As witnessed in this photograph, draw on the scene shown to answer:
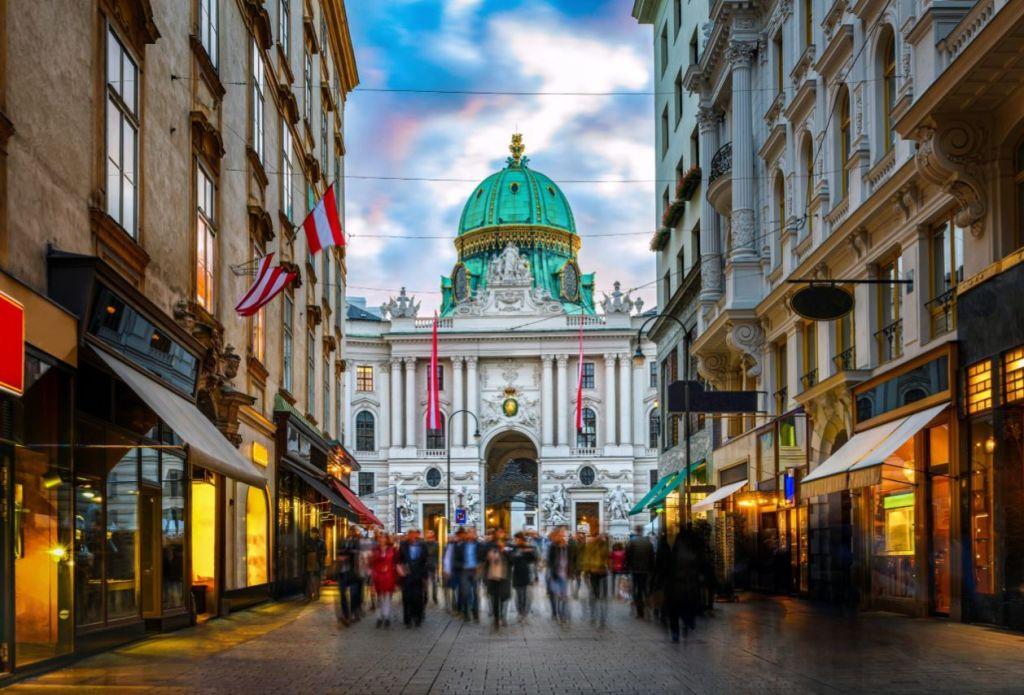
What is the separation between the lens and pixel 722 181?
3659 cm

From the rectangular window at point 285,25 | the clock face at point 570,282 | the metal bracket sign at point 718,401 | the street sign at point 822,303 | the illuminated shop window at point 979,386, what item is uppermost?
the clock face at point 570,282

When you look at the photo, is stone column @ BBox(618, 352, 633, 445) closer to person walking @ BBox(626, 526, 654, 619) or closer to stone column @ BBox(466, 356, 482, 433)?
stone column @ BBox(466, 356, 482, 433)

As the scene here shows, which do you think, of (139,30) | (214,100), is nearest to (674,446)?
(214,100)

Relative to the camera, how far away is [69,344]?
13891 millimetres

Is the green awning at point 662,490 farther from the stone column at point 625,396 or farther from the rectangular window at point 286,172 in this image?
the stone column at point 625,396

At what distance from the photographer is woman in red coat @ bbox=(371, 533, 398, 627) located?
78.8 feet

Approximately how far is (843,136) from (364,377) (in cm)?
7559

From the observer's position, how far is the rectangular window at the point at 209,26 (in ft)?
74.2

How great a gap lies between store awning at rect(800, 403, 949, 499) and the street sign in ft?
6.79

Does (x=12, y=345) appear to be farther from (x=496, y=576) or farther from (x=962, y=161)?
(x=496, y=576)

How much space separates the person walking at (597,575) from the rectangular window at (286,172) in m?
11.3

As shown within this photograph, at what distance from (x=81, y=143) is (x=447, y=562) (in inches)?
549

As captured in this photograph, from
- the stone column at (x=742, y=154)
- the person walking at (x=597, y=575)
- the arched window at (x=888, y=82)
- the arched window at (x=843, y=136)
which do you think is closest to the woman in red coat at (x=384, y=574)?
the person walking at (x=597, y=575)

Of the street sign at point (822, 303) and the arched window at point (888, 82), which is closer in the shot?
the street sign at point (822, 303)
